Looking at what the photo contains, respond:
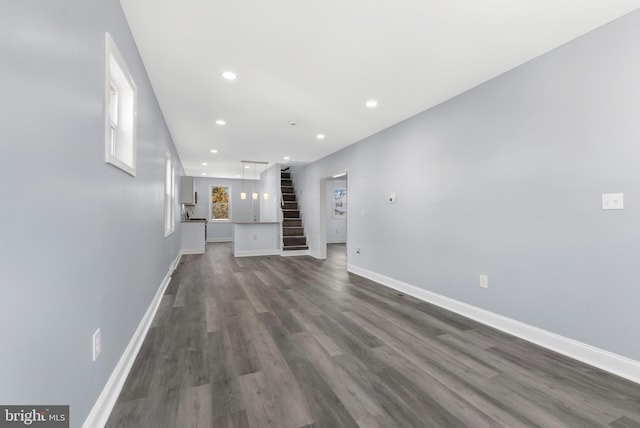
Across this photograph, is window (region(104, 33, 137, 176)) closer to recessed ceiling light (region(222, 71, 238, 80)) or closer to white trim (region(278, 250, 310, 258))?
recessed ceiling light (region(222, 71, 238, 80))

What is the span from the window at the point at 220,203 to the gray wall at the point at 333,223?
418 centimetres

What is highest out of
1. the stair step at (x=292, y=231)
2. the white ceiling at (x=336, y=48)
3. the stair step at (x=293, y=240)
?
the white ceiling at (x=336, y=48)

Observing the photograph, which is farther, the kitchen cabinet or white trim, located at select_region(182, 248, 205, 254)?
white trim, located at select_region(182, 248, 205, 254)

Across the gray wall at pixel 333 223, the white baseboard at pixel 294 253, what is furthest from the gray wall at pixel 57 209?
the gray wall at pixel 333 223

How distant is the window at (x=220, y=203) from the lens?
1098 centimetres

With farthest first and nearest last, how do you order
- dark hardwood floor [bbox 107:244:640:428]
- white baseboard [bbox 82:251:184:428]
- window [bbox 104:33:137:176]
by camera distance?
1. window [bbox 104:33:137:176]
2. dark hardwood floor [bbox 107:244:640:428]
3. white baseboard [bbox 82:251:184:428]

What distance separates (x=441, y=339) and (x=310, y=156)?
510cm

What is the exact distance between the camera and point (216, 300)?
3629 mm

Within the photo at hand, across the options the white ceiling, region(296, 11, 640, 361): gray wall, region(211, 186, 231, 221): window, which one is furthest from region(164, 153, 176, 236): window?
region(211, 186, 231, 221): window

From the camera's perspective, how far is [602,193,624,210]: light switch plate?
2.00 metres

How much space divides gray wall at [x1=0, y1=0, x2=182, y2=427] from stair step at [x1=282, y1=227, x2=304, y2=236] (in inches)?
236

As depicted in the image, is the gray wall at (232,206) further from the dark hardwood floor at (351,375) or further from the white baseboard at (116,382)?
the white baseboard at (116,382)

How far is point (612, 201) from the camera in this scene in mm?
2045

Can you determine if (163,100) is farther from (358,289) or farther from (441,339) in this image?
(441,339)
